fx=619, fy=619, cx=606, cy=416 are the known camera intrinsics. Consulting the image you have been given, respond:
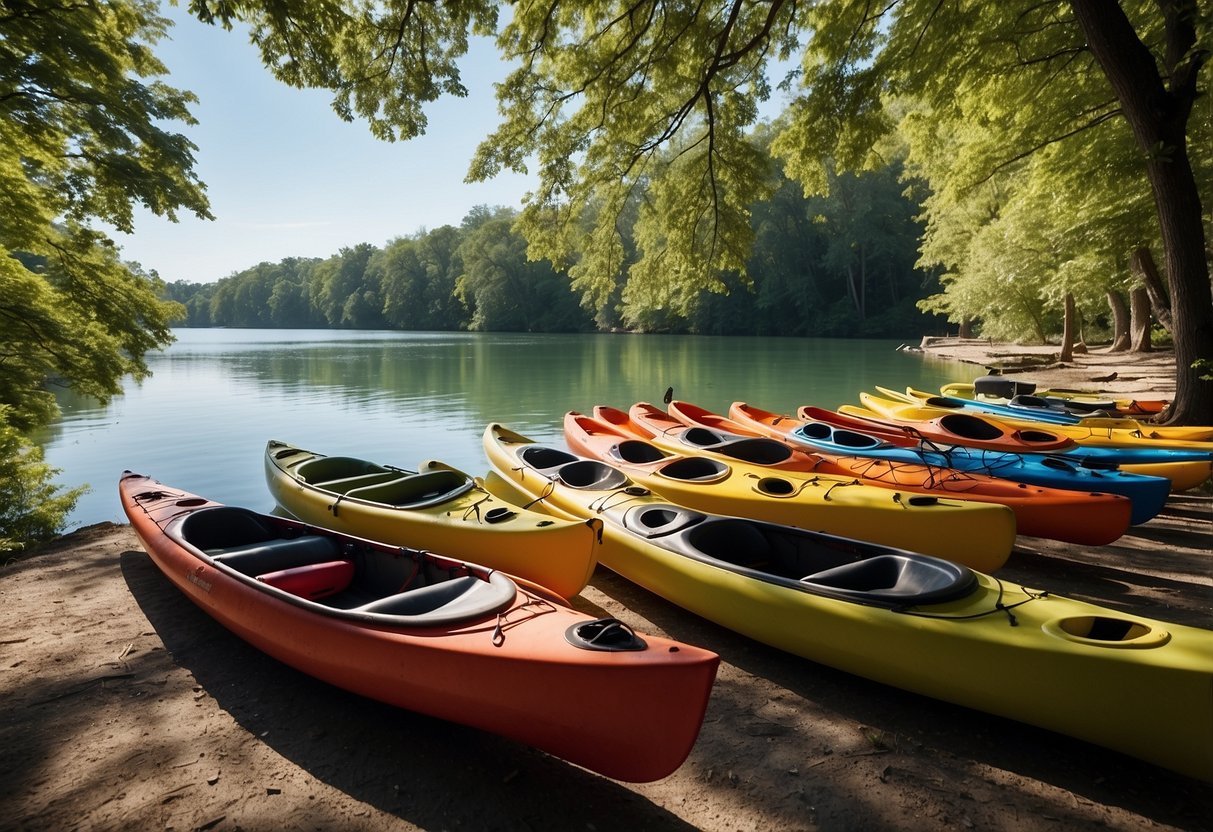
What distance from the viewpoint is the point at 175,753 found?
3.03 metres

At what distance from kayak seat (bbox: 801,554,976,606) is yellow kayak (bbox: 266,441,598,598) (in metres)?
1.69

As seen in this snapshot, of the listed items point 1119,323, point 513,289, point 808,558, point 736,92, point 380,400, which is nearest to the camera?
point 808,558

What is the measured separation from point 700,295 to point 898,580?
157ft

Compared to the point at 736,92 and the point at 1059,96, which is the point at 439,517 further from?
the point at 1059,96

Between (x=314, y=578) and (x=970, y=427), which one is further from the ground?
(x=970, y=427)

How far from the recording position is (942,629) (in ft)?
10.2

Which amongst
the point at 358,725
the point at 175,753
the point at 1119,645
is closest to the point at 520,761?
the point at 358,725

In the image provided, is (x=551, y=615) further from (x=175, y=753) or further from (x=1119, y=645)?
(x=1119, y=645)

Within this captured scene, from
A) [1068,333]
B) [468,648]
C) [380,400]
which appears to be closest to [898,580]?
[468,648]

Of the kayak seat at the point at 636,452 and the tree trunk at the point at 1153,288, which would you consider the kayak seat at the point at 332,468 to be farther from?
the tree trunk at the point at 1153,288

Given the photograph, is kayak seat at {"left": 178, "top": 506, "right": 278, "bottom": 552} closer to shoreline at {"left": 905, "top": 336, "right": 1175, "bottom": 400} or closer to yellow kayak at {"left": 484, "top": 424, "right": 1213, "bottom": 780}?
yellow kayak at {"left": 484, "top": 424, "right": 1213, "bottom": 780}

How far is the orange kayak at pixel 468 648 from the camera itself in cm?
250

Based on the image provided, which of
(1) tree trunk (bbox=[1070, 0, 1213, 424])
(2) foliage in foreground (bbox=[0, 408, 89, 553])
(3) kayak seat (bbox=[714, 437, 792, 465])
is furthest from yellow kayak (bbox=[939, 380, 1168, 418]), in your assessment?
(2) foliage in foreground (bbox=[0, 408, 89, 553])

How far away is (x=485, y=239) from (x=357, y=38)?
61476 millimetres
